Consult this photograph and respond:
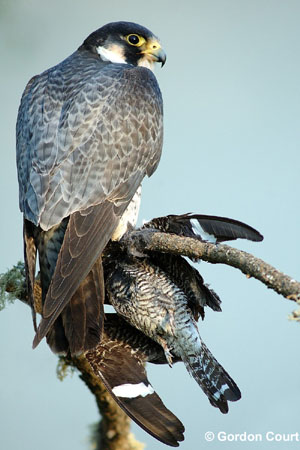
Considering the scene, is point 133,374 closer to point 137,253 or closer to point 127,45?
point 137,253

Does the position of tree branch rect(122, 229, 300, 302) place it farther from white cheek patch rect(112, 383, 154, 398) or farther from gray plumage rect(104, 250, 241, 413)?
white cheek patch rect(112, 383, 154, 398)

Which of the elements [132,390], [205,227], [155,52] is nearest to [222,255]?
[205,227]

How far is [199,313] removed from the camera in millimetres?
4031

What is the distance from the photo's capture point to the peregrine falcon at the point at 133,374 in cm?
363

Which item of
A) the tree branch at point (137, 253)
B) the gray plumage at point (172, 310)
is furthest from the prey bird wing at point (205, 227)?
the gray plumage at point (172, 310)

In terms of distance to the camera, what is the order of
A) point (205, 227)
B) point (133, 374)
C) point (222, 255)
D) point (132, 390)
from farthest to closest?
point (133, 374) < point (132, 390) < point (205, 227) < point (222, 255)

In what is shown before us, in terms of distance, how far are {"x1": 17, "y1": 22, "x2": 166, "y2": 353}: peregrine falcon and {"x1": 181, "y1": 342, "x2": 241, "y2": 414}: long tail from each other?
58 cm

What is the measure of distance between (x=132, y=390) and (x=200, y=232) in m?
0.91

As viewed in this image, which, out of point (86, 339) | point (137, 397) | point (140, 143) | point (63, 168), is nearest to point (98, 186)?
point (63, 168)

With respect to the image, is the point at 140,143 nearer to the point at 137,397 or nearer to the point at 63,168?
the point at 63,168

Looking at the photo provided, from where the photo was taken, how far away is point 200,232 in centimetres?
359

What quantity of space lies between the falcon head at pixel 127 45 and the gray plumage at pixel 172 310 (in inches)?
61.2

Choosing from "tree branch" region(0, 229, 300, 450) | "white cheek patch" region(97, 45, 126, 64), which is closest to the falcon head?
"white cheek patch" region(97, 45, 126, 64)

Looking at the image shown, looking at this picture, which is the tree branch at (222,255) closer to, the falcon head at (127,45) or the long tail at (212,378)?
the long tail at (212,378)
